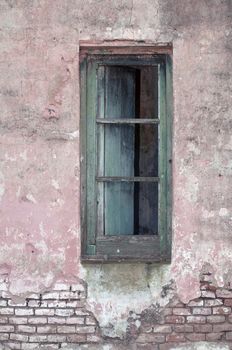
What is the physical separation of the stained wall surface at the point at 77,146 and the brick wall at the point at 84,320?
0.16 ft

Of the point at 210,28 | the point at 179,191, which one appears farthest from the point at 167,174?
→ the point at 210,28

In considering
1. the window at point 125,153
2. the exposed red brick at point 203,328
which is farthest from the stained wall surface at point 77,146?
the exposed red brick at point 203,328

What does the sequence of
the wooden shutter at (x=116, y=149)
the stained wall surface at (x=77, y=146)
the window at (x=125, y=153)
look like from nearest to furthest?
the stained wall surface at (x=77, y=146), the window at (x=125, y=153), the wooden shutter at (x=116, y=149)

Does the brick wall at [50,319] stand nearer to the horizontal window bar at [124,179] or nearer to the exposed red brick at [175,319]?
the exposed red brick at [175,319]

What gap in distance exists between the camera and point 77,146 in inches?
239

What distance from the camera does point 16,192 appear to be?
606cm

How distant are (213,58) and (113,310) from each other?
188cm

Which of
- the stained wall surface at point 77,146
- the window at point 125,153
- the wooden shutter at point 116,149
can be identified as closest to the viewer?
the stained wall surface at point 77,146

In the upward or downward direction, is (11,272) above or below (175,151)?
below

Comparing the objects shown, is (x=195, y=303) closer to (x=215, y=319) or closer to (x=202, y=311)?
(x=202, y=311)

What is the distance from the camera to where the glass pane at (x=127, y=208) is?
6254 mm

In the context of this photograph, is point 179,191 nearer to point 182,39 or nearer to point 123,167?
point 123,167

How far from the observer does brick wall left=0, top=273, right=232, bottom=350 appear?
19.9 ft

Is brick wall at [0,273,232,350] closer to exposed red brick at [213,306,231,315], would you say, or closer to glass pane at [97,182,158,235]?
exposed red brick at [213,306,231,315]
